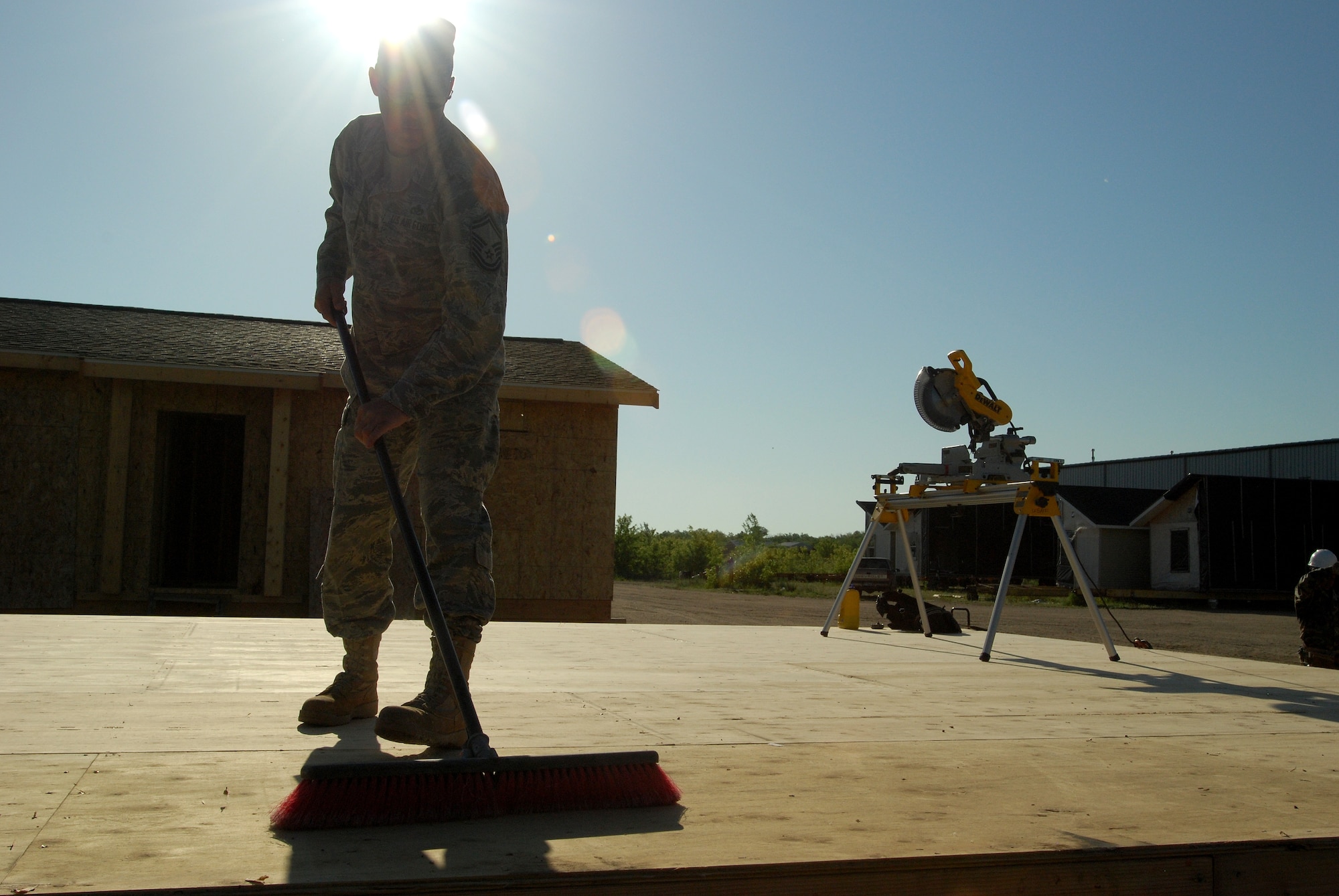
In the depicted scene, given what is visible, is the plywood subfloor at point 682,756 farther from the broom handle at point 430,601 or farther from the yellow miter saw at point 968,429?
the yellow miter saw at point 968,429

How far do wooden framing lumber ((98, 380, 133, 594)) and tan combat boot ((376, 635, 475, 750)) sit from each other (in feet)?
28.6

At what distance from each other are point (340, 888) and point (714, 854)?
1.71ft

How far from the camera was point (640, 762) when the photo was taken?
185 cm

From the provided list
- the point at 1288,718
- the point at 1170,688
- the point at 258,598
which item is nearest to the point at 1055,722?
the point at 1288,718

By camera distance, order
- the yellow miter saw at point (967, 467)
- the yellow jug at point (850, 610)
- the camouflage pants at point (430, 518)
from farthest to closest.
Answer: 1. the yellow jug at point (850, 610)
2. the yellow miter saw at point (967, 467)
3. the camouflage pants at point (430, 518)

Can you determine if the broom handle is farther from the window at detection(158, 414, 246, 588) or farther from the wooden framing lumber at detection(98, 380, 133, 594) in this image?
the window at detection(158, 414, 246, 588)

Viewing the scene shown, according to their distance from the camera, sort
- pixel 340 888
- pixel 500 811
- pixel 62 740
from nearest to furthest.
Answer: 1. pixel 340 888
2. pixel 500 811
3. pixel 62 740

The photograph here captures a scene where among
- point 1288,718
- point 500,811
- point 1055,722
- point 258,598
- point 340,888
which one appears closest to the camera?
point 340,888

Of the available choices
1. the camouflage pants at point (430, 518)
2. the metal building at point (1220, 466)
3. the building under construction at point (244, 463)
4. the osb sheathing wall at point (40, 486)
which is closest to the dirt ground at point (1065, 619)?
the building under construction at point (244, 463)

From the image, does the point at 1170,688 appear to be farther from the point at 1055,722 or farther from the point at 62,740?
the point at 62,740

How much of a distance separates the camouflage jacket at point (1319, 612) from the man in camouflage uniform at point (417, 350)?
724 cm

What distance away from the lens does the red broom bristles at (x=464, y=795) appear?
158 centimetres

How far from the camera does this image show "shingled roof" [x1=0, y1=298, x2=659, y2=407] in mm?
9492

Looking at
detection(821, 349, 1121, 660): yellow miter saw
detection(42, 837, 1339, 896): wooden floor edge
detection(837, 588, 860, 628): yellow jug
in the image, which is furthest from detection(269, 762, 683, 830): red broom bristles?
detection(837, 588, 860, 628): yellow jug
